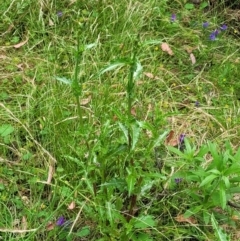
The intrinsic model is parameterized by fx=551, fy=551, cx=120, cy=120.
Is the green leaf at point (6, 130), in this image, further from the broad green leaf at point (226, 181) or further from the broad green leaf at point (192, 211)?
the broad green leaf at point (226, 181)

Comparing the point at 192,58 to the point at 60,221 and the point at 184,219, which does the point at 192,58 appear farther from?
the point at 60,221

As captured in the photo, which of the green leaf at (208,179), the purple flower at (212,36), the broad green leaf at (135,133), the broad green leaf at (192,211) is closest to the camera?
the broad green leaf at (135,133)

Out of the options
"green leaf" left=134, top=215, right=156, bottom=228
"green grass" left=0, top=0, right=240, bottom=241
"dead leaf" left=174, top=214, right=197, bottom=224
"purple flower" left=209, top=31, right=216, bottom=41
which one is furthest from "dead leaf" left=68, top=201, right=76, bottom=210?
"purple flower" left=209, top=31, right=216, bottom=41

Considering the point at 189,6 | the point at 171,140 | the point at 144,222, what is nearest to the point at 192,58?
the point at 189,6

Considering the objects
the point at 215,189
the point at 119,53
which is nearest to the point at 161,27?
the point at 119,53

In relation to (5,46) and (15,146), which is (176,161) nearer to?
(15,146)

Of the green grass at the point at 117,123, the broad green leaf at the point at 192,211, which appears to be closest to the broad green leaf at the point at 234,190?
the green grass at the point at 117,123

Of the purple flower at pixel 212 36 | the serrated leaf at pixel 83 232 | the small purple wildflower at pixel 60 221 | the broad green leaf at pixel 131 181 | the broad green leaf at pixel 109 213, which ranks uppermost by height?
the broad green leaf at pixel 131 181

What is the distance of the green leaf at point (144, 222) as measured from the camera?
1.97m

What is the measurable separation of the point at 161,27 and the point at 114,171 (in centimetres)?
131

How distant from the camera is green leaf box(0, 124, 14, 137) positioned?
239cm

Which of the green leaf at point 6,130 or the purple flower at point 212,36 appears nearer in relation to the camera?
the green leaf at point 6,130

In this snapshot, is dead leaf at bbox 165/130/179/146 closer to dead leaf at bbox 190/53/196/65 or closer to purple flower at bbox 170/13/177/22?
dead leaf at bbox 190/53/196/65

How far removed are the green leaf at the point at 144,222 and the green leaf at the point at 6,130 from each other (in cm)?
75
